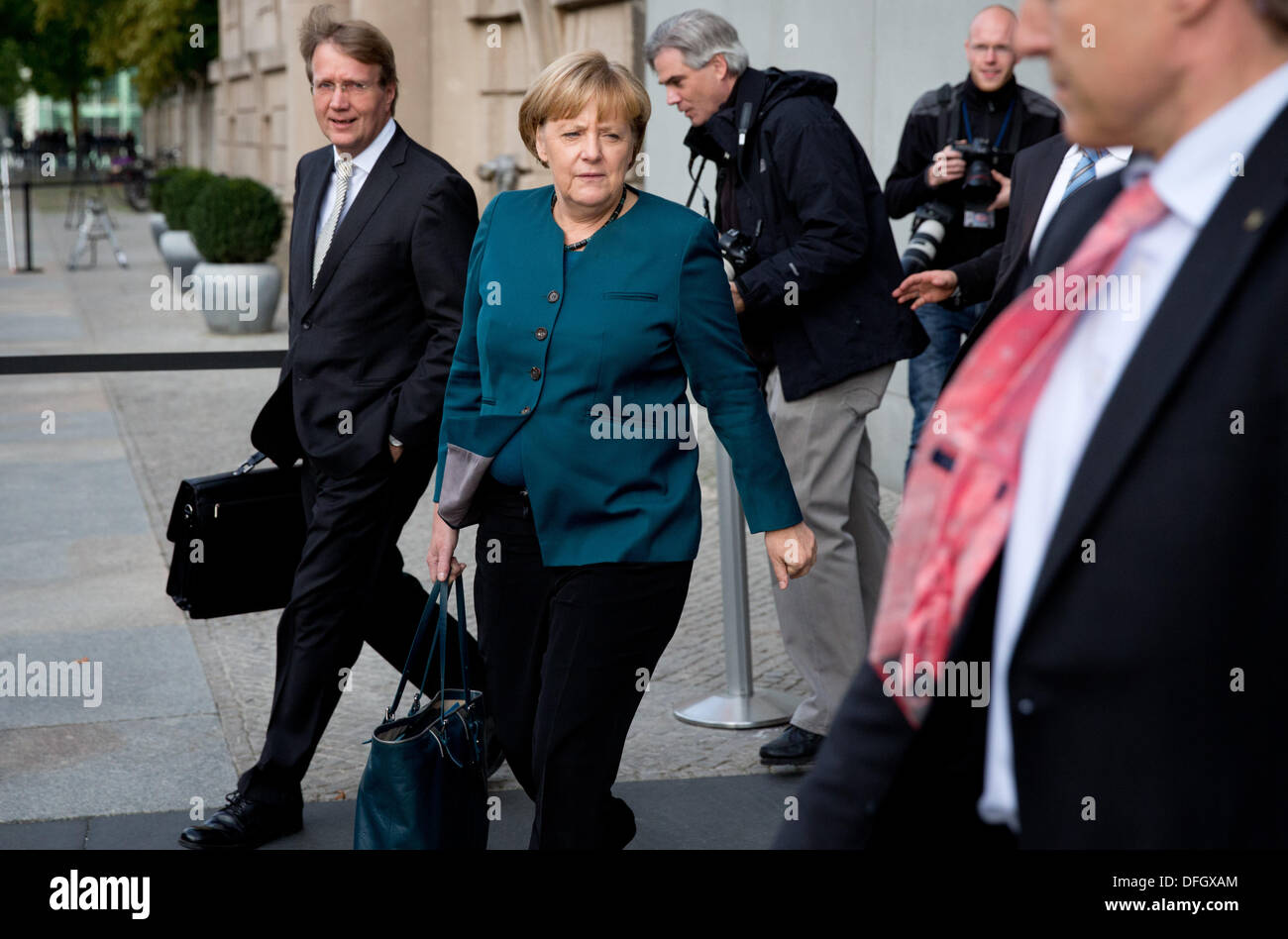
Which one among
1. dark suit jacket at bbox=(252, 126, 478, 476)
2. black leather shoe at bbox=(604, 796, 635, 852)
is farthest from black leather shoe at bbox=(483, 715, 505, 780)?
black leather shoe at bbox=(604, 796, 635, 852)

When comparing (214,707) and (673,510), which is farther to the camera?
(214,707)

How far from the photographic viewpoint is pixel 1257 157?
146cm

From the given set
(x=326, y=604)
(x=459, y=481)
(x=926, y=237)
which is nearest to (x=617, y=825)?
(x=459, y=481)

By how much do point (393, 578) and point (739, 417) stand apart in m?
1.55

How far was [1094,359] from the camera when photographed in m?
1.54

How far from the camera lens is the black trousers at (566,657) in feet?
11.1

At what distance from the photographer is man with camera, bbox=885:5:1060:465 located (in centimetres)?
585

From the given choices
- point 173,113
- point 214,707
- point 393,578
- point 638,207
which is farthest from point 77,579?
point 173,113

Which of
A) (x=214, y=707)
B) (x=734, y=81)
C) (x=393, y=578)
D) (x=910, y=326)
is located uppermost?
(x=734, y=81)

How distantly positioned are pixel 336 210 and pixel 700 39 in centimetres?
119

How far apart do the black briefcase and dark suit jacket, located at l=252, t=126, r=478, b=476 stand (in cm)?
26

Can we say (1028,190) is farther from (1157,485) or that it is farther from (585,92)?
(1157,485)
